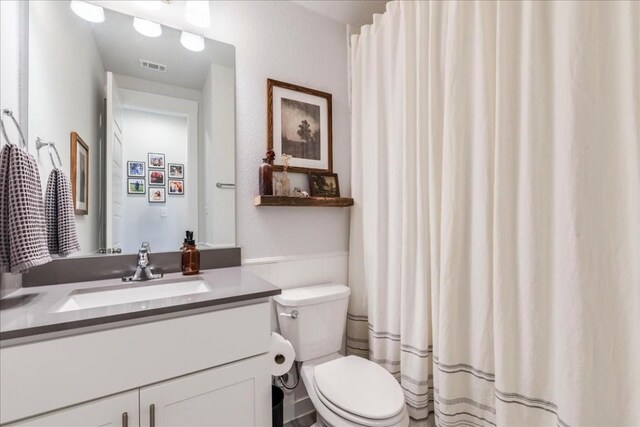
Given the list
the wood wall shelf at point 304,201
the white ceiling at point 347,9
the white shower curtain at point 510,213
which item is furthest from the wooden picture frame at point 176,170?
the white ceiling at point 347,9

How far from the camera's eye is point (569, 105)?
0.91 meters

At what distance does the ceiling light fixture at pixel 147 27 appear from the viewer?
1.35 meters

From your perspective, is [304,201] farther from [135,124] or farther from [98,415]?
[98,415]

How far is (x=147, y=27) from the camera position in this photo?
1.36 meters

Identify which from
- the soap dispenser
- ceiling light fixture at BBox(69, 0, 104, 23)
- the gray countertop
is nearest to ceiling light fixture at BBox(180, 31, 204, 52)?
ceiling light fixture at BBox(69, 0, 104, 23)

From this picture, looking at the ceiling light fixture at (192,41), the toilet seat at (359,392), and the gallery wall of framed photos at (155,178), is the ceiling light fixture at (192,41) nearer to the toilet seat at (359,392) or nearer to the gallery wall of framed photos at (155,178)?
the gallery wall of framed photos at (155,178)

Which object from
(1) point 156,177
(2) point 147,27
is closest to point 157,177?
(1) point 156,177

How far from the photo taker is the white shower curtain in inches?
33.4

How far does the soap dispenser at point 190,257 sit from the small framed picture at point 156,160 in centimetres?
35

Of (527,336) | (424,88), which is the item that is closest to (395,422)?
(527,336)

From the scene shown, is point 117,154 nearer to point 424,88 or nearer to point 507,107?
point 424,88

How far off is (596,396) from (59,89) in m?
2.09

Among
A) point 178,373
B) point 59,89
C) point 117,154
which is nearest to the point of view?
point 178,373

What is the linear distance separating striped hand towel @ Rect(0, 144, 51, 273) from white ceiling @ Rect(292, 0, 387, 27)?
1567 millimetres
